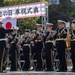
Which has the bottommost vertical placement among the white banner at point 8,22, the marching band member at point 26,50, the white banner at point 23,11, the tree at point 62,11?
the marching band member at point 26,50

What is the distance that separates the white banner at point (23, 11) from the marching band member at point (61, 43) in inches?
275

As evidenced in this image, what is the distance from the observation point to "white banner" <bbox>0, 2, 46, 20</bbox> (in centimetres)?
1609

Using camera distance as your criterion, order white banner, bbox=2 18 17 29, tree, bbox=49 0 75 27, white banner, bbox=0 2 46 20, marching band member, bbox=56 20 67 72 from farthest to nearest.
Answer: tree, bbox=49 0 75 27 → white banner, bbox=0 2 46 20 → white banner, bbox=2 18 17 29 → marching band member, bbox=56 20 67 72

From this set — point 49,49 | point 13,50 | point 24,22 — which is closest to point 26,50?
point 13,50

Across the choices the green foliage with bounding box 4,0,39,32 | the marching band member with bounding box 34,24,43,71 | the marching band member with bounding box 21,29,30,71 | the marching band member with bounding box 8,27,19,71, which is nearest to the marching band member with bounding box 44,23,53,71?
the marching band member with bounding box 34,24,43,71

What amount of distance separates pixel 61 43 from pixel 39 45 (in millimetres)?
929

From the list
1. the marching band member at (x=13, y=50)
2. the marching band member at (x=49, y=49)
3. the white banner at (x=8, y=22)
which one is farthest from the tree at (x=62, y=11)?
the marching band member at (x=49, y=49)

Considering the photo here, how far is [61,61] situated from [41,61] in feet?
3.00

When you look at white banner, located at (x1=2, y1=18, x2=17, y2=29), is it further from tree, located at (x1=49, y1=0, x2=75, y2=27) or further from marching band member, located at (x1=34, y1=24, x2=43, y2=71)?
tree, located at (x1=49, y1=0, x2=75, y2=27)

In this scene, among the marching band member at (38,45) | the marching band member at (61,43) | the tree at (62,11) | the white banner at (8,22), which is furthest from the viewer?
the tree at (62,11)

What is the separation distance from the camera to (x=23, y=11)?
16.8 metres

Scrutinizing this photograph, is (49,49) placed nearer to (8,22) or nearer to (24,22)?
(8,22)

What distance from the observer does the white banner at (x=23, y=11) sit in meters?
16.1

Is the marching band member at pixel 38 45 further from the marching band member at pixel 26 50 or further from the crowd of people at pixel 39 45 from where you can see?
the marching band member at pixel 26 50
